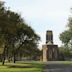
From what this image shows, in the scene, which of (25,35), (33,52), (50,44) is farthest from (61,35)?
(25,35)

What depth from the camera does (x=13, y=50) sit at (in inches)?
3337

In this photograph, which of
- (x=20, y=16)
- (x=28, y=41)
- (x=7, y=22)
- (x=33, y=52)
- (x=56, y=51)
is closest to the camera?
(x=7, y=22)

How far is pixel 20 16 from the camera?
210ft

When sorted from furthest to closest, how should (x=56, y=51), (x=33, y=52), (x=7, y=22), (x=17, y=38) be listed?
(x=56, y=51) → (x=33, y=52) → (x=17, y=38) → (x=7, y=22)

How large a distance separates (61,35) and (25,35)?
186 ft

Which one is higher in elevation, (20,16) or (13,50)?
(20,16)

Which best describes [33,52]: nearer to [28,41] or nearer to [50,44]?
[28,41]

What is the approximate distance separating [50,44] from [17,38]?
193 feet

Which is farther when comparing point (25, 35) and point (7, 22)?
point (25, 35)

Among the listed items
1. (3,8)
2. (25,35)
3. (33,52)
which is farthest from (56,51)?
(3,8)

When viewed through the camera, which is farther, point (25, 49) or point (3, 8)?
point (25, 49)

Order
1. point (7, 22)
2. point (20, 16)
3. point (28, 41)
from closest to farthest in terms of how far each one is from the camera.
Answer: point (7, 22)
point (20, 16)
point (28, 41)

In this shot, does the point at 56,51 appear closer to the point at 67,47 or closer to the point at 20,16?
the point at 67,47

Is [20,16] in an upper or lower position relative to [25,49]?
upper
